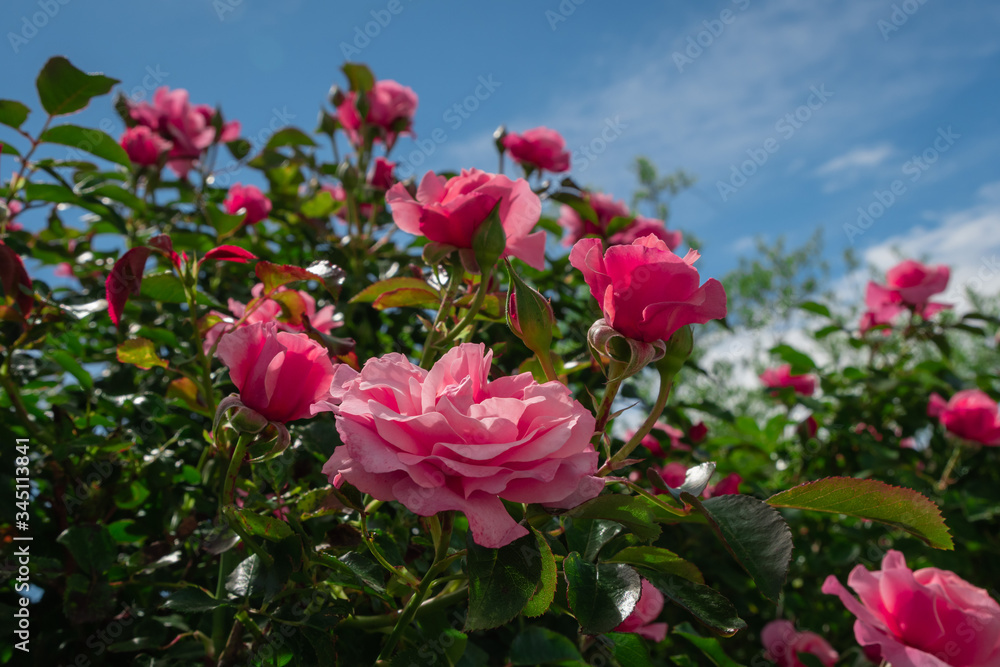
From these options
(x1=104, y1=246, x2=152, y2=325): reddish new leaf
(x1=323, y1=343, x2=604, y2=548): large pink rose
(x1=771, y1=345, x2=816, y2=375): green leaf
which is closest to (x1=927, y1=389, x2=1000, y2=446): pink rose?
(x1=771, y1=345, x2=816, y2=375): green leaf

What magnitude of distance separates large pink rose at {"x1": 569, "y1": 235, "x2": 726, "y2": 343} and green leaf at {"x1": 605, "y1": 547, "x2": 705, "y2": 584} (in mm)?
201

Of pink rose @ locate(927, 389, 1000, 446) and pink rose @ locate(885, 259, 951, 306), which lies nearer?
pink rose @ locate(927, 389, 1000, 446)

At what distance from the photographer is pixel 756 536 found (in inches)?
21.7

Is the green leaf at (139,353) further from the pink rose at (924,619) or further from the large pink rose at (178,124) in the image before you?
the large pink rose at (178,124)

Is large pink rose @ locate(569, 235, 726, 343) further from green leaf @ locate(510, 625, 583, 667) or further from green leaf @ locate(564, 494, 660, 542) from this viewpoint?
green leaf @ locate(510, 625, 583, 667)

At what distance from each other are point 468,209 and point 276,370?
0.27 meters

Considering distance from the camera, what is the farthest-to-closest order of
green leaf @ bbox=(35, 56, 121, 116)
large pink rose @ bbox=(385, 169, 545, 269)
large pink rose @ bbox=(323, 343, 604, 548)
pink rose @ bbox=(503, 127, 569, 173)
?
pink rose @ bbox=(503, 127, 569, 173)
green leaf @ bbox=(35, 56, 121, 116)
large pink rose @ bbox=(385, 169, 545, 269)
large pink rose @ bbox=(323, 343, 604, 548)

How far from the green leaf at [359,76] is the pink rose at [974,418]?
1838mm

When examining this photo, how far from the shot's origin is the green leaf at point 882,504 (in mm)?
584

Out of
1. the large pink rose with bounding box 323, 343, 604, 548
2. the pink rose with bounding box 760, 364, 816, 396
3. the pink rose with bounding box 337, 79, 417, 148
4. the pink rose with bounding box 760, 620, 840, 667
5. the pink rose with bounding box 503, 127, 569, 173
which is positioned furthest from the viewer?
the pink rose with bounding box 760, 364, 816, 396

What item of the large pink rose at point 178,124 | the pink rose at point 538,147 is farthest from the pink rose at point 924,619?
the large pink rose at point 178,124

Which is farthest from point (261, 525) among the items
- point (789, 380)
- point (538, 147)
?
point (789, 380)

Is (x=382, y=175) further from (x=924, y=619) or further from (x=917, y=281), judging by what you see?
(x=917, y=281)

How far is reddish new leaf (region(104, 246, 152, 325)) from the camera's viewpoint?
749mm
